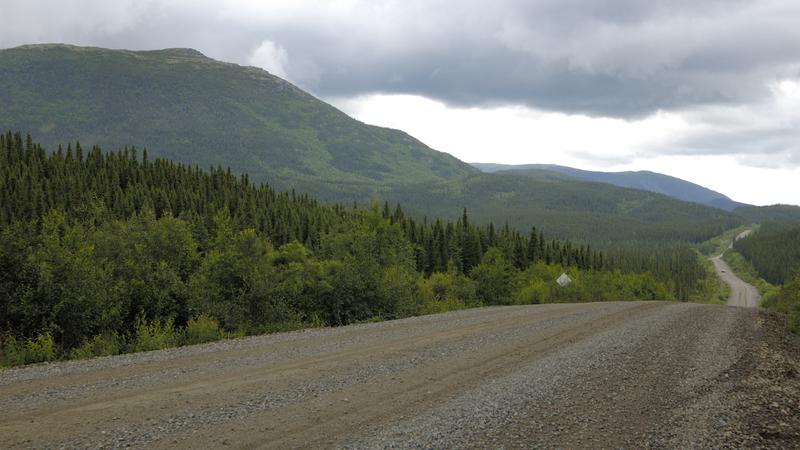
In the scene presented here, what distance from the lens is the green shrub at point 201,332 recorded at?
1656cm

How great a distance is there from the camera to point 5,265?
15453 mm

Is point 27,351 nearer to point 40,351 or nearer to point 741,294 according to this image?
point 40,351

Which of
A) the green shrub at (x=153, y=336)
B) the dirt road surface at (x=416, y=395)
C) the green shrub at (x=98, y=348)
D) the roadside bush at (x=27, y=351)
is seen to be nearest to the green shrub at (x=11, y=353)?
the roadside bush at (x=27, y=351)

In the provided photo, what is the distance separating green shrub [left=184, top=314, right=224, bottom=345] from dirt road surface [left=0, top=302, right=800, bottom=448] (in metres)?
1.59

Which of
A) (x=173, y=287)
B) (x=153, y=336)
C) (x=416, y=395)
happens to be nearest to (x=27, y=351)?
(x=153, y=336)

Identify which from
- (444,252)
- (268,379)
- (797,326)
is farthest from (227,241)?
(444,252)

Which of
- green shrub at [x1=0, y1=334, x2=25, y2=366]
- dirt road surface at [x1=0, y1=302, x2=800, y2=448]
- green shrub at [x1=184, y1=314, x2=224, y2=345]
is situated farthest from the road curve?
green shrub at [x1=0, y1=334, x2=25, y2=366]

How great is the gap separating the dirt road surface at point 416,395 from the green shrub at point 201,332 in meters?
1.59

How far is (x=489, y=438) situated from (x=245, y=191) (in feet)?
410

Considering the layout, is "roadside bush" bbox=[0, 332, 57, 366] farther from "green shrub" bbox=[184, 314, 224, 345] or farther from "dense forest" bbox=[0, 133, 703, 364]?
"green shrub" bbox=[184, 314, 224, 345]

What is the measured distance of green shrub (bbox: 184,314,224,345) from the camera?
1656 centimetres

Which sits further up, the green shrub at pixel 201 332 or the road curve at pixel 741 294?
the green shrub at pixel 201 332

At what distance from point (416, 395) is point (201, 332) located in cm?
936

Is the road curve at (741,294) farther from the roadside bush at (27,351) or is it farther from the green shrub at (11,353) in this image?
the green shrub at (11,353)
